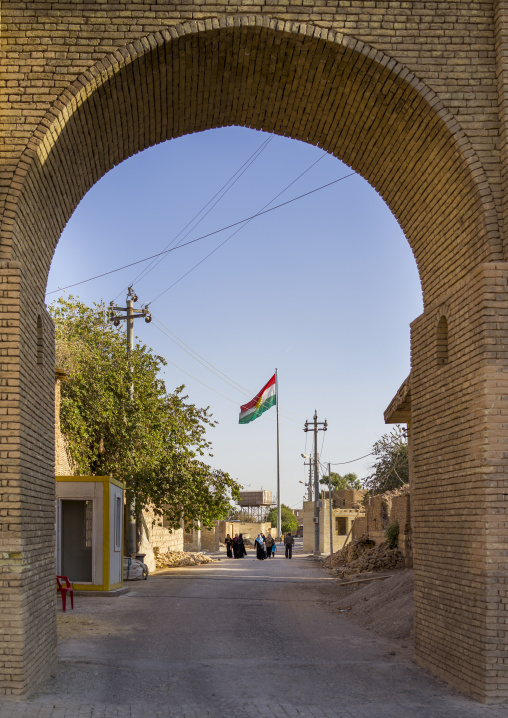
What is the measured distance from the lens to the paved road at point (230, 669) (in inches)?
295

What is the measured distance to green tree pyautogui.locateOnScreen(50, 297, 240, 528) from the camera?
23609mm

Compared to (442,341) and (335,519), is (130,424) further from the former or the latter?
(335,519)

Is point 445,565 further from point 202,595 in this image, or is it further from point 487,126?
point 202,595

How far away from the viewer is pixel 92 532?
59.5 ft

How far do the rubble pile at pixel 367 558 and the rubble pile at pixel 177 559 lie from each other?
6172mm

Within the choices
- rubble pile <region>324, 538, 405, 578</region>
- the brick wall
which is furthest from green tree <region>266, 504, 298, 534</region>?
rubble pile <region>324, 538, 405, 578</region>

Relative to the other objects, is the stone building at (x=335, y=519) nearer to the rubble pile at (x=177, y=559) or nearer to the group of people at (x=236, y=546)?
the group of people at (x=236, y=546)

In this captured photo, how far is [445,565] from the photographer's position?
29.2ft

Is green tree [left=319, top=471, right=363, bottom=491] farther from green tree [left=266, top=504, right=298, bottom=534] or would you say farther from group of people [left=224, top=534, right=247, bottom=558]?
group of people [left=224, top=534, right=247, bottom=558]

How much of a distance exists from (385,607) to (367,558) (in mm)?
8974

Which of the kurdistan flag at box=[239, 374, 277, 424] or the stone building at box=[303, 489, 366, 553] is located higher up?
the kurdistan flag at box=[239, 374, 277, 424]

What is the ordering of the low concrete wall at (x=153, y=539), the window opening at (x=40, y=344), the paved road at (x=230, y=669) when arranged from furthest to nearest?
1. the low concrete wall at (x=153, y=539)
2. the window opening at (x=40, y=344)
3. the paved road at (x=230, y=669)

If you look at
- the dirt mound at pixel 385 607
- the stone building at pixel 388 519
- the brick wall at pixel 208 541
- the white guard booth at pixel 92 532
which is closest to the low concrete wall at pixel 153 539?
the stone building at pixel 388 519

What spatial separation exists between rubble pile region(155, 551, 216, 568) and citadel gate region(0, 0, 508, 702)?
21608mm
